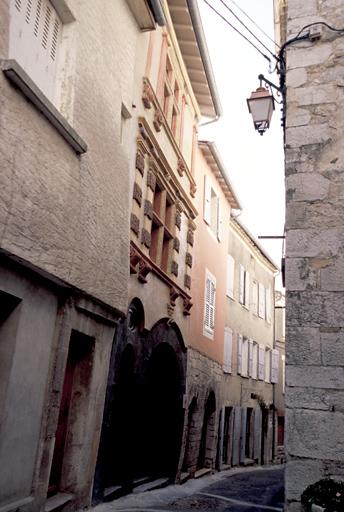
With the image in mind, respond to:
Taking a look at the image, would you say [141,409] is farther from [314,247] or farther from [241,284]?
[241,284]

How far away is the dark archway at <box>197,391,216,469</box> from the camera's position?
13.0 metres

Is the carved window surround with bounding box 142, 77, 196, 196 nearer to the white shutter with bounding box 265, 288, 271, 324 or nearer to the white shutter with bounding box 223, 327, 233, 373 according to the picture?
the white shutter with bounding box 223, 327, 233, 373

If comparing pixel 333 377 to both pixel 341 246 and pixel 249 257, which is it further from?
pixel 249 257

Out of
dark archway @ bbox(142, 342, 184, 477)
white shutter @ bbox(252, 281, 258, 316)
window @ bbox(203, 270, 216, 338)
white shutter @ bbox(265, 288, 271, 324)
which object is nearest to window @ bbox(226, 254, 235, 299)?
window @ bbox(203, 270, 216, 338)

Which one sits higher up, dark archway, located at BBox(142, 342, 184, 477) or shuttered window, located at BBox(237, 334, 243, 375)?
shuttered window, located at BBox(237, 334, 243, 375)

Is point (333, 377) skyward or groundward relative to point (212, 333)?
groundward

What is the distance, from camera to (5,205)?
4348 millimetres

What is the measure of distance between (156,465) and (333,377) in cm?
662

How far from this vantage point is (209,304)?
45.8 ft

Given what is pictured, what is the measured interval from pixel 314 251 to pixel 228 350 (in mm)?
11881

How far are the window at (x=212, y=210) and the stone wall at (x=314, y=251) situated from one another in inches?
323

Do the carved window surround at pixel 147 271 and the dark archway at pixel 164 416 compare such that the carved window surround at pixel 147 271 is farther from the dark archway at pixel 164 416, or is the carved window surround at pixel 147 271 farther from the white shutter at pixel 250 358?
the white shutter at pixel 250 358

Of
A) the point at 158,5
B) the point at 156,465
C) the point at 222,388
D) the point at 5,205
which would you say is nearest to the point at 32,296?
the point at 5,205

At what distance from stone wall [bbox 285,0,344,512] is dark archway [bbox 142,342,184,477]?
18.0 feet
